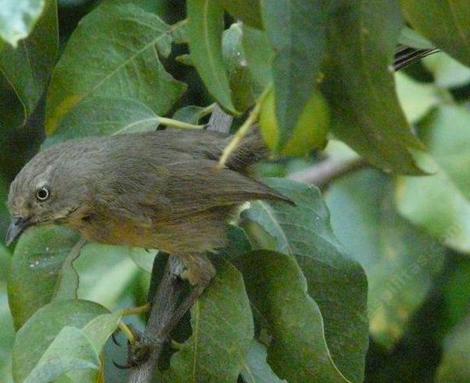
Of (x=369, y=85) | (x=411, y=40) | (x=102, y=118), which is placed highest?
(x=369, y=85)

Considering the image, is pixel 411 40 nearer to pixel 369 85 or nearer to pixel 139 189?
pixel 369 85

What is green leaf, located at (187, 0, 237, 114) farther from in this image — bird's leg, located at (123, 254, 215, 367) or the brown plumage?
the brown plumage

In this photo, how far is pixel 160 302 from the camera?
268cm

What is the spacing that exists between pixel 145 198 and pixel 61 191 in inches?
9.7

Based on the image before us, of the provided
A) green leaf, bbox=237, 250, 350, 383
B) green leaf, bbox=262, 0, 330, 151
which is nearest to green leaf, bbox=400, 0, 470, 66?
green leaf, bbox=262, 0, 330, 151

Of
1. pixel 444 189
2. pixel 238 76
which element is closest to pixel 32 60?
pixel 238 76

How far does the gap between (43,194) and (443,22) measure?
5.17 ft

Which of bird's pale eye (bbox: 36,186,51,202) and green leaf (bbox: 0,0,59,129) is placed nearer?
green leaf (bbox: 0,0,59,129)

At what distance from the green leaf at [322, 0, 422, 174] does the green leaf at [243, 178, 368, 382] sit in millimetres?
751

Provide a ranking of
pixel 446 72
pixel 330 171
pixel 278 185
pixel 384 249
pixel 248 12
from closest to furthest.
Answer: pixel 248 12 < pixel 278 185 < pixel 384 249 < pixel 446 72 < pixel 330 171

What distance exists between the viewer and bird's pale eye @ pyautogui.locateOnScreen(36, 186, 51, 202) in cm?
298

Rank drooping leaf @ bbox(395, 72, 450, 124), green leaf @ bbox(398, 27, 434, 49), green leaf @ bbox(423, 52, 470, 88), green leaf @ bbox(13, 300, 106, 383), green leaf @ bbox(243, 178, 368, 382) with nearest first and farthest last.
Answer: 1. green leaf @ bbox(13, 300, 106, 383)
2. green leaf @ bbox(398, 27, 434, 49)
3. green leaf @ bbox(243, 178, 368, 382)
4. drooping leaf @ bbox(395, 72, 450, 124)
5. green leaf @ bbox(423, 52, 470, 88)

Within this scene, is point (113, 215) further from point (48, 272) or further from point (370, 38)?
point (370, 38)

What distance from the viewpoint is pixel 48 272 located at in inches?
105
